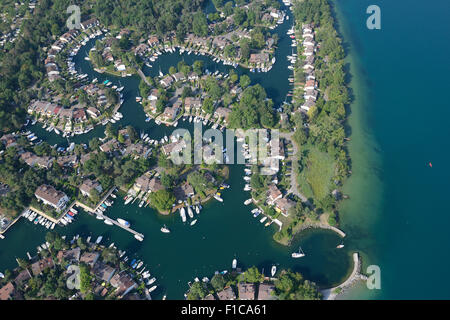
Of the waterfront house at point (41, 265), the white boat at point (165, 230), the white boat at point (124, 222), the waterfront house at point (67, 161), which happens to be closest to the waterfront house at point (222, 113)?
the white boat at point (165, 230)

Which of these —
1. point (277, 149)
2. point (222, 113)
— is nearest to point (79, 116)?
point (222, 113)

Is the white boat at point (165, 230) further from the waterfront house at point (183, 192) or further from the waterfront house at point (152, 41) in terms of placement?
the waterfront house at point (152, 41)

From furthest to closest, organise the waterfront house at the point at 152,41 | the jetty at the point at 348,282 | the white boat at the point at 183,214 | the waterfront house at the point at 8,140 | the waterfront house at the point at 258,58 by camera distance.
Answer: the waterfront house at the point at 152,41 → the waterfront house at the point at 258,58 → the waterfront house at the point at 8,140 → the white boat at the point at 183,214 → the jetty at the point at 348,282

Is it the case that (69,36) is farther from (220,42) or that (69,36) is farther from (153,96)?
(220,42)

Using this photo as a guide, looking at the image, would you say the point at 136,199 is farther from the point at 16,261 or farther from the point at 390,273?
the point at 390,273

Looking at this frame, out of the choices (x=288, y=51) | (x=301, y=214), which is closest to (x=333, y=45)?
(x=288, y=51)

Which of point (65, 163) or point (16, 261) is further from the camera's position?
point (65, 163)
